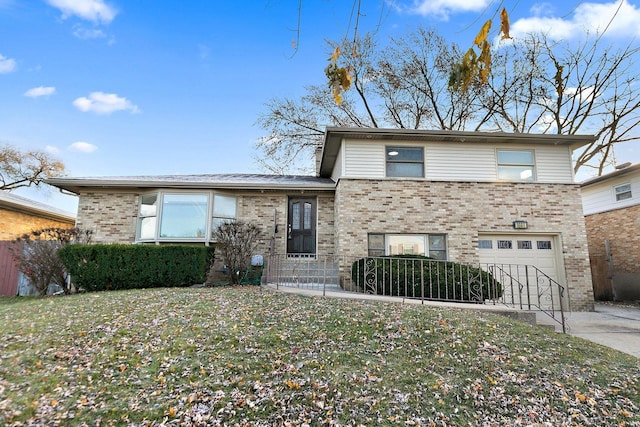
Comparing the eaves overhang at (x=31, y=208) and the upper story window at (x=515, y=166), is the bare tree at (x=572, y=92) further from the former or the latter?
the eaves overhang at (x=31, y=208)

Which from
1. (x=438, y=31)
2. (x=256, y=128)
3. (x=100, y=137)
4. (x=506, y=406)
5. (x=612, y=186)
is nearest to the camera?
(x=506, y=406)

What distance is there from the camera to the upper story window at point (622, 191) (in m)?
11.5

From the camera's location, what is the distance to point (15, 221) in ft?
41.4

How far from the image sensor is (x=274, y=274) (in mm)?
9453

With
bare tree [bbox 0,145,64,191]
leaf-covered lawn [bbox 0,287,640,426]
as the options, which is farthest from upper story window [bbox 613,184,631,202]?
bare tree [bbox 0,145,64,191]

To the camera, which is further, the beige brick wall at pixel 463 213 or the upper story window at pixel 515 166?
the upper story window at pixel 515 166

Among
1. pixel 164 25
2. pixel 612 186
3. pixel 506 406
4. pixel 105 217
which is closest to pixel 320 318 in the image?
pixel 506 406

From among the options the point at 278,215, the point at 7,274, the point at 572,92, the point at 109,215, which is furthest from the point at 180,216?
the point at 572,92

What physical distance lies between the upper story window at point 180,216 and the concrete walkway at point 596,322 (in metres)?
3.22

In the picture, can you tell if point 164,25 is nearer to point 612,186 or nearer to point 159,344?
point 159,344

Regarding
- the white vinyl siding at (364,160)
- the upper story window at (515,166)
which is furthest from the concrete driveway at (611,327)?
the white vinyl siding at (364,160)

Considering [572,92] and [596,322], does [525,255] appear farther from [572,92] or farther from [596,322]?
[572,92]

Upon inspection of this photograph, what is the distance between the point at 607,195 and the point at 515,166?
528 cm

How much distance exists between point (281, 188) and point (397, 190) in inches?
136
